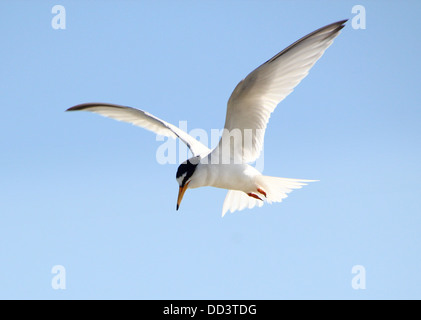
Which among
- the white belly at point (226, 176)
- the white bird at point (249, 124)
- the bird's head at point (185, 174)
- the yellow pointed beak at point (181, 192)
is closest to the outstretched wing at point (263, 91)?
the white bird at point (249, 124)

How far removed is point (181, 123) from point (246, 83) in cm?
171

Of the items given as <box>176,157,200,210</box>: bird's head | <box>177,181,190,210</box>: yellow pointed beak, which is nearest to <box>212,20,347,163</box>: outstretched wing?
<box>176,157,200,210</box>: bird's head

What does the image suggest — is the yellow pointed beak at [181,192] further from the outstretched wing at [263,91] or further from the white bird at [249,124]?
the outstretched wing at [263,91]

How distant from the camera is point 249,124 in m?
6.30

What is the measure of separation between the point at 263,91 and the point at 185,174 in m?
1.29

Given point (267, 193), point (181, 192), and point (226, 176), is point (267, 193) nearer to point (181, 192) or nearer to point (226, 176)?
point (226, 176)

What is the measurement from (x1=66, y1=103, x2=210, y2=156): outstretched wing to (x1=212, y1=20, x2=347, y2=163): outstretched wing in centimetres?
47

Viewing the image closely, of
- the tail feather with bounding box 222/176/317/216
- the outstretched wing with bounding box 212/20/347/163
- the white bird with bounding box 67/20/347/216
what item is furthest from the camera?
the tail feather with bounding box 222/176/317/216

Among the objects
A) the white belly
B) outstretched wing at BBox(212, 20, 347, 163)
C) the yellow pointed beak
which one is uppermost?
outstretched wing at BBox(212, 20, 347, 163)

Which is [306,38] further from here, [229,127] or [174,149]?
[174,149]

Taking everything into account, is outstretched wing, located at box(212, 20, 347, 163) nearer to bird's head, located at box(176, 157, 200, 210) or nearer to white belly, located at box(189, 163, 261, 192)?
white belly, located at box(189, 163, 261, 192)

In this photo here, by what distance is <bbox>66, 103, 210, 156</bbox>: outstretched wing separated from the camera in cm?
664

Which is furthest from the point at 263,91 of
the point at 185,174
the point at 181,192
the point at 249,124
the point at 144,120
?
the point at 144,120

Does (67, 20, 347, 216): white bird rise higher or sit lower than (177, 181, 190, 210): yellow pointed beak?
higher
